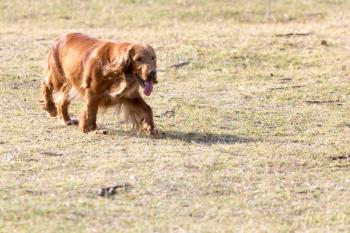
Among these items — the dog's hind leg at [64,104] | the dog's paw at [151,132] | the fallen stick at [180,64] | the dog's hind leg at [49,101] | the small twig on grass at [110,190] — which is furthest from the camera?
the fallen stick at [180,64]

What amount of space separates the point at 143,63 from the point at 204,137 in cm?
100

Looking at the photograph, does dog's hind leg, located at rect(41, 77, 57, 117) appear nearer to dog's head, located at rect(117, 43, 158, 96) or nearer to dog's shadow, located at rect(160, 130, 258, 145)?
dog's shadow, located at rect(160, 130, 258, 145)

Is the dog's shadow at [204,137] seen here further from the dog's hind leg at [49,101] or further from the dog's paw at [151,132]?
the dog's hind leg at [49,101]

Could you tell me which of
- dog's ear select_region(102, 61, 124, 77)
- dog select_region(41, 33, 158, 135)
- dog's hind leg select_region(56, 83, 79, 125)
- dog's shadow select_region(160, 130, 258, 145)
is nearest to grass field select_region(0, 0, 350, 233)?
dog's shadow select_region(160, 130, 258, 145)

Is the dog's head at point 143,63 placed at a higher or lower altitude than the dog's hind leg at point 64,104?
higher

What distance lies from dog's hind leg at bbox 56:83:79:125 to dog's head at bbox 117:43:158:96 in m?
1.08

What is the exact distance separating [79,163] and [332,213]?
7.47 ft

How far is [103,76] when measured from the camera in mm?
8938

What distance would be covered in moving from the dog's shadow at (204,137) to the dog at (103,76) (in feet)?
0.76

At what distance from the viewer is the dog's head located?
8664 mm

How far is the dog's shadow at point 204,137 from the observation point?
8.95 metres

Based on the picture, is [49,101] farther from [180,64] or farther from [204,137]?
[180,64]

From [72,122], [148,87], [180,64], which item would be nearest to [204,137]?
[148,87]

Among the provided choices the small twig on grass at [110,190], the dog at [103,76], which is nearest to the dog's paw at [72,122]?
the dog at [103,76]
